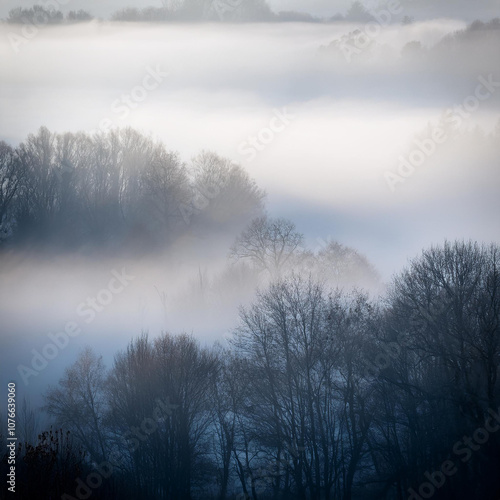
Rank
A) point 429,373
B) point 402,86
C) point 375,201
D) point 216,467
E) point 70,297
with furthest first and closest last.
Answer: point 402,86
point 375,201
point 70,297
point 216,467
point 429,373

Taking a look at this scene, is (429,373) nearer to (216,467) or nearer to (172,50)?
(216,467)

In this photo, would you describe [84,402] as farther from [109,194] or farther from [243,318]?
[109,194]

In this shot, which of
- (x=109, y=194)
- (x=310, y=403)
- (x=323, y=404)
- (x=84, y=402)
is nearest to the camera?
(x=310, y=403)

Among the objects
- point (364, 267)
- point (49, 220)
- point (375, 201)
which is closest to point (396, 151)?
point (375, 201)

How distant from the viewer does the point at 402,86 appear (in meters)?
159

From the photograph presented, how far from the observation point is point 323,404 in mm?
31969

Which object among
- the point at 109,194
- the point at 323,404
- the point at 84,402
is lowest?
the point at 323,404

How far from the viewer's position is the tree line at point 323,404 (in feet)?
89.5

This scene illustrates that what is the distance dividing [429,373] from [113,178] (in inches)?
1520

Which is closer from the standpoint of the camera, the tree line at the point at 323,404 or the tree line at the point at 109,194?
the tree line at the point at 323,404

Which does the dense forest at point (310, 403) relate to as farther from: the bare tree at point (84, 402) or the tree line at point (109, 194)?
the tree line at point (109, 194)

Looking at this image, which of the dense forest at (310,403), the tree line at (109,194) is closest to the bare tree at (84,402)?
the dense forest at (310,403)

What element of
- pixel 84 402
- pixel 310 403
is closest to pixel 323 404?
pixel 310 403

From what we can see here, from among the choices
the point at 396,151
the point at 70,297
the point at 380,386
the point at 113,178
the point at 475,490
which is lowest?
the point at 475,490
